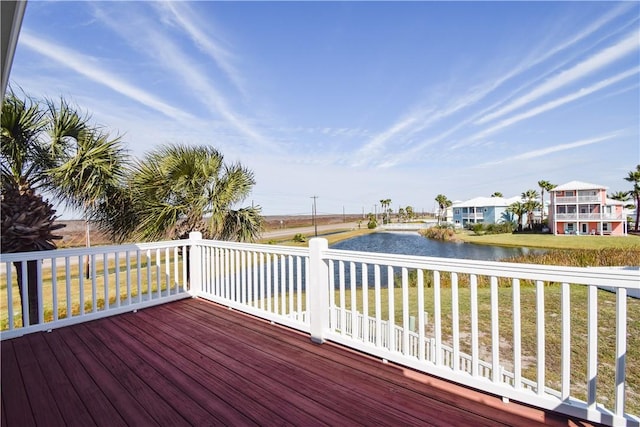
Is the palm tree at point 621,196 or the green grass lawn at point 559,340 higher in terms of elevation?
the palm tree at point 621,196

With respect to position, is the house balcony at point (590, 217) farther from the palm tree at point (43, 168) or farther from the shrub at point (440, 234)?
the palm tree at point (43, 168)

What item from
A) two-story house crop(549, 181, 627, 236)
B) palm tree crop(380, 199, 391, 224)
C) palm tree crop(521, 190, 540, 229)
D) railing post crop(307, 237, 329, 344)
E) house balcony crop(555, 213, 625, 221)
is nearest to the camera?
railing post crop(307, 237, 329, 344)

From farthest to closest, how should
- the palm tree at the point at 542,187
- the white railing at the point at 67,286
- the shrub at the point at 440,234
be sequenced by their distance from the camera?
1. the palm tree at the point at 542,187
2. the shrub at the point at 440,234
3. the white railing at the point at 67,286

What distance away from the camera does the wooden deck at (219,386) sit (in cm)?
162

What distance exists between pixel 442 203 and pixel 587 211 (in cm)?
2578

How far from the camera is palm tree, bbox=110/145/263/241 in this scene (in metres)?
4.72

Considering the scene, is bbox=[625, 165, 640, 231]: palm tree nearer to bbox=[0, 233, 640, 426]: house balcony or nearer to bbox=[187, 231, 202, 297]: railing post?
bbox=[0, 233, 640, 426]: house balcony

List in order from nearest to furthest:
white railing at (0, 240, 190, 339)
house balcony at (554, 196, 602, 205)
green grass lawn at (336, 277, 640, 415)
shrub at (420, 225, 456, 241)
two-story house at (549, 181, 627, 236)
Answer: white railing at (0, 240, 190, 339) < green grass lawn at (336, 277, 640, 415) < two-story house at (549, 181, 627, 236) < house balcony at (554, 196, 602, 205) < shrub at (420, 225, 456, 241)

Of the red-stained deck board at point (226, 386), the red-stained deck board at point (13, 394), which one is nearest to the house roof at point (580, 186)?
the red-stained deck board at point (226, 386)

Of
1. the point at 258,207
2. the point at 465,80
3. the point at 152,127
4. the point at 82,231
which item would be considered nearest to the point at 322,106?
the point at 465,80

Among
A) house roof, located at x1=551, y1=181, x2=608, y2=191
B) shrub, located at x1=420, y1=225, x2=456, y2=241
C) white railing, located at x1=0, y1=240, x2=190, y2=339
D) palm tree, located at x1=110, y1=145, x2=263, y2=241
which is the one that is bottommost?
shrub, located at x1=420, y1=225, x2=456, y2=241

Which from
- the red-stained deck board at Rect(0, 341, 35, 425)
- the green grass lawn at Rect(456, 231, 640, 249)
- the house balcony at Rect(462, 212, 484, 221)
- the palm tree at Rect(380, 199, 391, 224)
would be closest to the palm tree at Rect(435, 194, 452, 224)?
the house balcony at Rect(462, 212, 484, 221)

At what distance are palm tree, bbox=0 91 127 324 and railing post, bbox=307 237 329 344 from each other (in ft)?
9.26

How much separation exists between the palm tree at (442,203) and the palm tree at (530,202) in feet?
39.7
